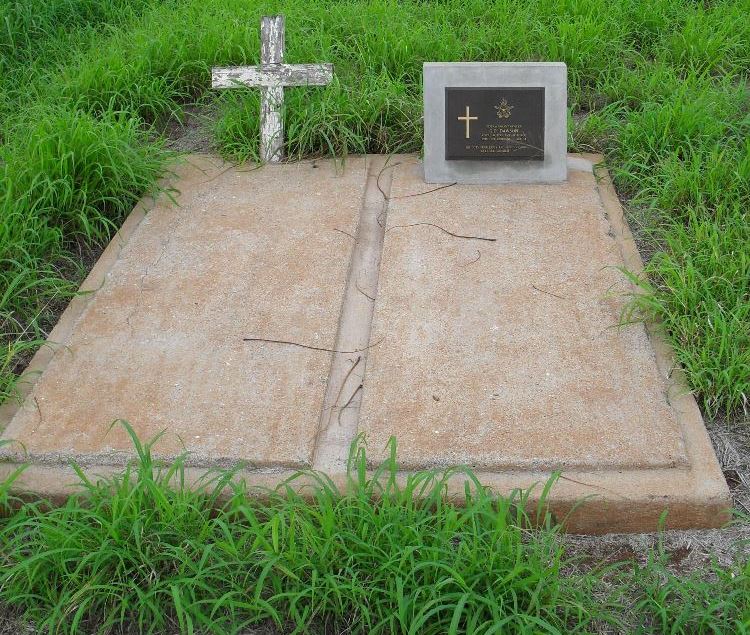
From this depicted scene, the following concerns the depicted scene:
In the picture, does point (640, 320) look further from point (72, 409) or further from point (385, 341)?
point (72, 409)

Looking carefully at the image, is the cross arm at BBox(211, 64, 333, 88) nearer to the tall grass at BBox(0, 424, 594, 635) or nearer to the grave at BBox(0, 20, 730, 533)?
the grave at BBox(0, 20, 730, 533)

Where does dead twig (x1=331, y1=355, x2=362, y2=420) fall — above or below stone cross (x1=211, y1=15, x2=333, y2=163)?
below

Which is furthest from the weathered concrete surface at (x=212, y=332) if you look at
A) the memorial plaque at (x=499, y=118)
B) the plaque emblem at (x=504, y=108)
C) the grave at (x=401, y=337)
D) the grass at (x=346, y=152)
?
the plaque emblem at (x=504, y=108)

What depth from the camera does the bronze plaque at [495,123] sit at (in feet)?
11.8

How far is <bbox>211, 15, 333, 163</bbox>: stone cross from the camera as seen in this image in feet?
13.0

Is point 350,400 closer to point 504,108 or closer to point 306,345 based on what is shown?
point 306,345

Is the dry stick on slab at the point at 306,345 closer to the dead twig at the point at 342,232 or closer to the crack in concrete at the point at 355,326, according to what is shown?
the crack in concrete at the point at 355,326

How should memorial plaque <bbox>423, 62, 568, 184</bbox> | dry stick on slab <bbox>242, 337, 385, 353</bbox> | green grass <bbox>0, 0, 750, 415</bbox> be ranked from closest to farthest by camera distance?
dry stick on slab <bbox>242, 337, 385, 353</bbox> < green grass <bbox>0, 0, 750, 415</bbox> < memorial plaque <bbox>423, 62, 568, 184</bbox>

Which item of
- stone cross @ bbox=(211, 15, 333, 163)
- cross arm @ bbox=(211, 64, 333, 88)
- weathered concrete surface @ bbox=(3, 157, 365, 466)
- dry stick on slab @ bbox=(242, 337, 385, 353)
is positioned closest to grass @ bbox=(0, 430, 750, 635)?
weathered concrete surface @ bbox=(3, 157, 365, 466)

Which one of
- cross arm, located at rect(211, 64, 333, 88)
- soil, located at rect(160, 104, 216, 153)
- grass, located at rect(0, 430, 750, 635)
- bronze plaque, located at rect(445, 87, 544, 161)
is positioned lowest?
grass, located at rect(0, 430, 750, 635)

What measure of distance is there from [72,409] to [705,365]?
1.77 m

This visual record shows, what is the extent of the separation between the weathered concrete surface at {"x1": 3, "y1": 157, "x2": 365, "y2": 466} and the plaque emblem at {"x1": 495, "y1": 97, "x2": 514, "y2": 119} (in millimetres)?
599

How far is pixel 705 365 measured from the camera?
2639 millimetres

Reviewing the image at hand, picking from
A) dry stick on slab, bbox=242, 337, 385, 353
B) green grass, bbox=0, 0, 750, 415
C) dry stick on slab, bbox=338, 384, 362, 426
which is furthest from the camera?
green grass, bbox=0, 0, 750, 415
